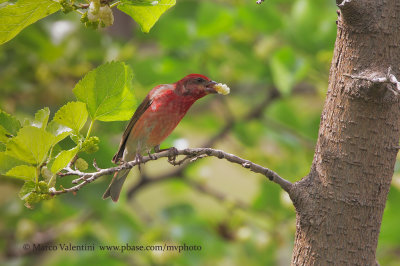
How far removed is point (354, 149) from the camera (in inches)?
43.5

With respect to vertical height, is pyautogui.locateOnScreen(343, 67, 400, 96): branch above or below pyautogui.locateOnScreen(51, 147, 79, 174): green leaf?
above

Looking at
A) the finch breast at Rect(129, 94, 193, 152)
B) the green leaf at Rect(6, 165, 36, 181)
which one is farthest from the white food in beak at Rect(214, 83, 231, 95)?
the green leaf at Rect(6, 165, 36, 181)

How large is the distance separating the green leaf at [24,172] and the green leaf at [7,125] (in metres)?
0.08

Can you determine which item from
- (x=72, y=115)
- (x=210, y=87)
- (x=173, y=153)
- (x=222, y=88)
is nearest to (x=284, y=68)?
(x=210, y=87)

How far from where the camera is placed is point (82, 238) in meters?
2.97

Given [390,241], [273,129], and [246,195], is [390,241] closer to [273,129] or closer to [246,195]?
[273,129]

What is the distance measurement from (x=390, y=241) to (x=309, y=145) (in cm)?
96

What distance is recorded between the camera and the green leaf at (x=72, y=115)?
1025 mm

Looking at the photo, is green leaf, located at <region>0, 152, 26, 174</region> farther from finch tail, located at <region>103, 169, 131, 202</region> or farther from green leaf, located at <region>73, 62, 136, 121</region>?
finch tail, located at <region>103, 169, 131, 202</region>

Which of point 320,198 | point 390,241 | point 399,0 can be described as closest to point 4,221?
point 390,241

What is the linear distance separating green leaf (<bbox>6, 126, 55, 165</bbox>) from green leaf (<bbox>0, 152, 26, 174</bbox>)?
1.4 inches

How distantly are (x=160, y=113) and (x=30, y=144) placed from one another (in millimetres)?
877

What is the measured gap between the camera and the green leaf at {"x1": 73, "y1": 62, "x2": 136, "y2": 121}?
1063 millimetres

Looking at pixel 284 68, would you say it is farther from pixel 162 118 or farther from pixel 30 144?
pixel 30 144
